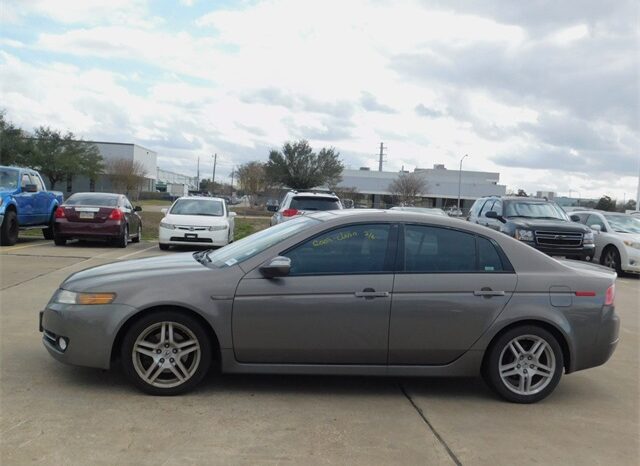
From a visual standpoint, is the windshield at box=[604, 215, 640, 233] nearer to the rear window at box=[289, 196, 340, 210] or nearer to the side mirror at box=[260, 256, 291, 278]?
the rear window at box=[289, 196, 340, 210]

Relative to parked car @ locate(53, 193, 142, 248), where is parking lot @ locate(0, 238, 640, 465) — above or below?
below

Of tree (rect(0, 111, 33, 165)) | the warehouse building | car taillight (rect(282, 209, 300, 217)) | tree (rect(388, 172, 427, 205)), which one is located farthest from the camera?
the warehouse building

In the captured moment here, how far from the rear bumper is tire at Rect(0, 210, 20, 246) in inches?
35.2

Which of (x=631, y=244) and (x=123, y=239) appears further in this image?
(x=123, y=239)

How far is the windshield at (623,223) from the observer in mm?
15095

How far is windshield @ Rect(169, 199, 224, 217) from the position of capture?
604 inches

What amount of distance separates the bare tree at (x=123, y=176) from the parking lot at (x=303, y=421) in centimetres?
6589

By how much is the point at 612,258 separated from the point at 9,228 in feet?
47.8

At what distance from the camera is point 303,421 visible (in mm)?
4117

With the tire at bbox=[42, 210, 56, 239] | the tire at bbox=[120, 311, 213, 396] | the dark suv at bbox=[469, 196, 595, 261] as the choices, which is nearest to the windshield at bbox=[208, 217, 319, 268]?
the tire at bbox=[120, 311, 213, 396]

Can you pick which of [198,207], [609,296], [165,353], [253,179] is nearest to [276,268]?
[165,353]

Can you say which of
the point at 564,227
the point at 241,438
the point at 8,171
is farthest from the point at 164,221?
the point at 241,438

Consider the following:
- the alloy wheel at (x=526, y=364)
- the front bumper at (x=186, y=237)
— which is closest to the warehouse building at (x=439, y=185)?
the front bumper at (x=186, y=237)

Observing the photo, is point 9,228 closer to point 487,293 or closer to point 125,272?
point 125,272
